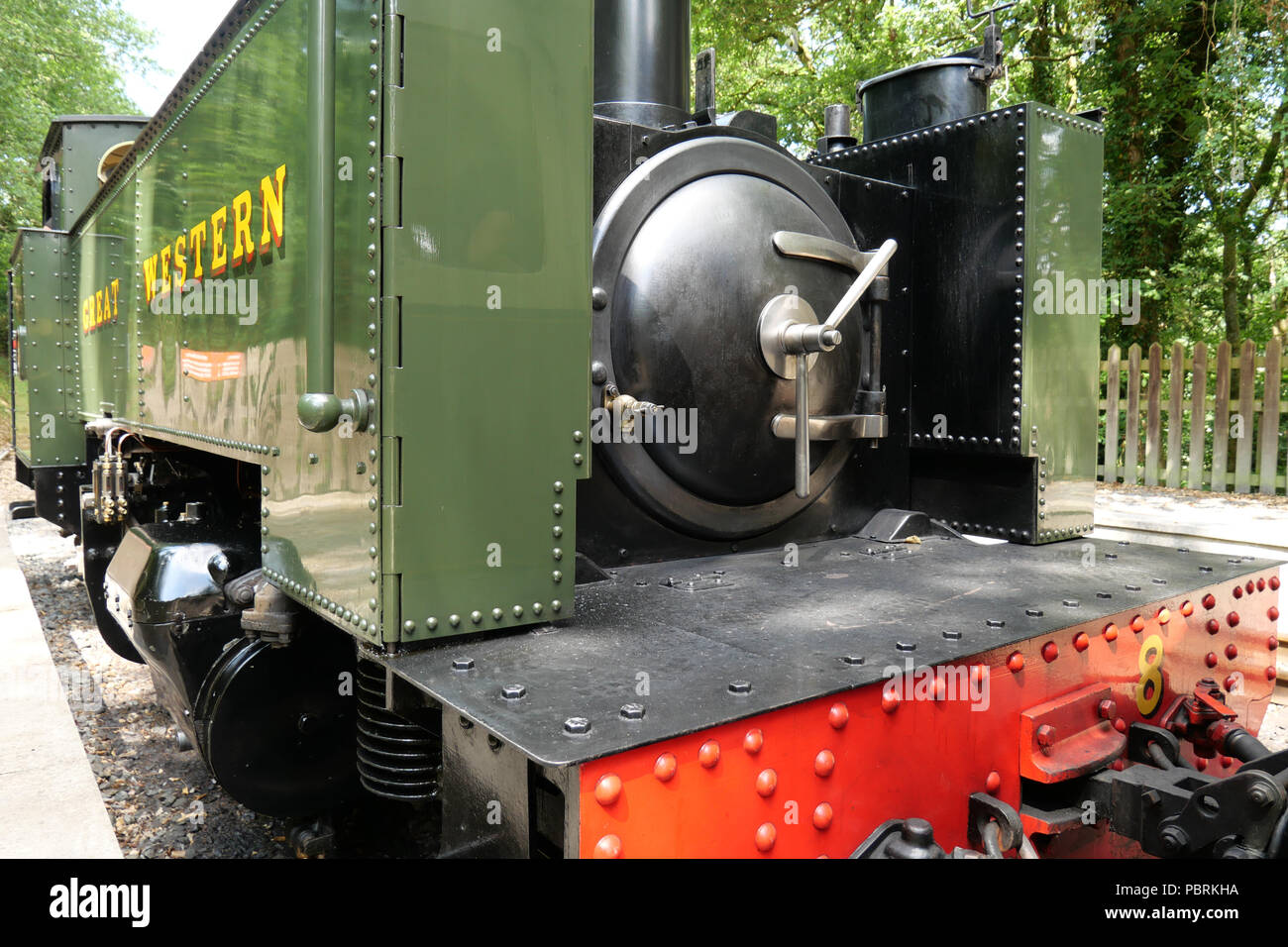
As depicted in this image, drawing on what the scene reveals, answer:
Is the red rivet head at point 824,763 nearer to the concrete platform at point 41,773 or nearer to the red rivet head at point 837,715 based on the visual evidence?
the red rivet head at point 837,715

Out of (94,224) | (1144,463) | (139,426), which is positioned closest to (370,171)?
(139,426)

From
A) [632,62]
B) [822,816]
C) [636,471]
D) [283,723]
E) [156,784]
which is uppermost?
[632,62]

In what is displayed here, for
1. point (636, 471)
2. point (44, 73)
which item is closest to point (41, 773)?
point (636, 471)

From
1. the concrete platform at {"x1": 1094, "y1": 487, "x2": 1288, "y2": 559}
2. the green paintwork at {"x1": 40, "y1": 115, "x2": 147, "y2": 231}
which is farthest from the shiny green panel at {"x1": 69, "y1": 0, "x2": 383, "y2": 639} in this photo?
the concrete platform at {"x1": 1094, "y1": 487, "x2": 1288, "y2": 559}

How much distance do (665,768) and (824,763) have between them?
31 cm

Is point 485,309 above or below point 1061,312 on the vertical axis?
below

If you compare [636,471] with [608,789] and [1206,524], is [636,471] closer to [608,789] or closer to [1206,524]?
[608,789]

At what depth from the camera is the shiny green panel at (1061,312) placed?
9.15ft

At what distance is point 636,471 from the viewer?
2.35 metres

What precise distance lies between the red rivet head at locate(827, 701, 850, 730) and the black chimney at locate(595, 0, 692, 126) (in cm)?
180

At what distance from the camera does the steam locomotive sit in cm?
150

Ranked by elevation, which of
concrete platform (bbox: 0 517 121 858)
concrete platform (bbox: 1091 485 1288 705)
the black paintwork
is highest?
the black paintwork

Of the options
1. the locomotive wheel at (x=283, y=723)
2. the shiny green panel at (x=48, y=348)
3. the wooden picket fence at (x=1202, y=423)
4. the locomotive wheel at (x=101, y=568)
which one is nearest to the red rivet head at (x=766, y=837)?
the locomotive wheel at (x=283, y=723)

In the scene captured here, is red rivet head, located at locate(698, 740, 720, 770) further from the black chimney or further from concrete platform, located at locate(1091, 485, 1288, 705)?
concrete platform, located at locate(1091, 485, 1288, 705)
